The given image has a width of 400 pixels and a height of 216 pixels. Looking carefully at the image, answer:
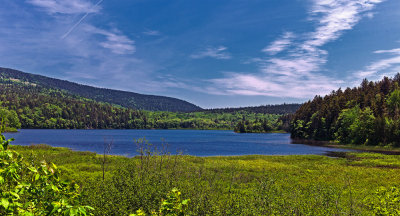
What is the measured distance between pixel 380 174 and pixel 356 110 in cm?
8733

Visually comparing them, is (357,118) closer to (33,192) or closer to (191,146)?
(191,146)

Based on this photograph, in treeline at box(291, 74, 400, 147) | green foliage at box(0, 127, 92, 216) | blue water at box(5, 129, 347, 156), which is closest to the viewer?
green foliage at box(0, 127, 92, 216)

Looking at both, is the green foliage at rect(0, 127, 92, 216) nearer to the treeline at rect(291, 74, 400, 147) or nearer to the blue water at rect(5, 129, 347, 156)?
the blue water at rect(5, 129, 347, 156)

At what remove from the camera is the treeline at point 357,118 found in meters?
86.7

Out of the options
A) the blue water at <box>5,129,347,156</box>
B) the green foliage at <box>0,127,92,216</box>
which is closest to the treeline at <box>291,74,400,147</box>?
the blue water at <box>5,129,347,156</box>

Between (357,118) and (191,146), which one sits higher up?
(357,118)

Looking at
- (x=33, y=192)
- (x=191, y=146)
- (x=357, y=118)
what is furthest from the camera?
(x=357, y=118)

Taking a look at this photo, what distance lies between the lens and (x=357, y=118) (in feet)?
338

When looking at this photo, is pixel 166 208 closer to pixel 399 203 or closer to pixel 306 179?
pixel 399 203

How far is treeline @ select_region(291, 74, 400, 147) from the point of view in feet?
284

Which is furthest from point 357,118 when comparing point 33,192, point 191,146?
point 33,192

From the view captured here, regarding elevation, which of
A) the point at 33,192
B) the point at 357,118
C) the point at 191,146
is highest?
the point at 357,118

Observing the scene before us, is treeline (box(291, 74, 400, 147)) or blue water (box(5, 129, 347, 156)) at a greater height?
treeline (box(291, 74, 400, 147))

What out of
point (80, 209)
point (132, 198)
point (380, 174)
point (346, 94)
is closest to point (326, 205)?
point (132, 198)
